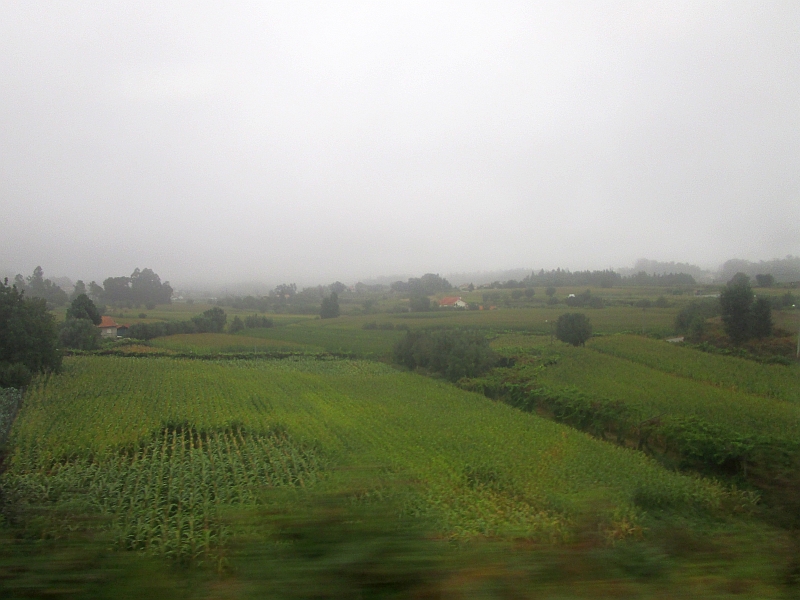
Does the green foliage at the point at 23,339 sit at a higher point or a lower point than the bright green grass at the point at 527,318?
higher

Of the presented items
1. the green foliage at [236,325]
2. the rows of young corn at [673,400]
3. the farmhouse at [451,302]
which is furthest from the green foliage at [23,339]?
the farmhouse at [451,302]

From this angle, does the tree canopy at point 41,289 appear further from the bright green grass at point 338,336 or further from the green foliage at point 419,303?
the green foliage at point 419,303

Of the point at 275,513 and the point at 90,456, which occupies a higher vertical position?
the point at 275,513

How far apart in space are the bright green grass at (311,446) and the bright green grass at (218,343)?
2.47 meters

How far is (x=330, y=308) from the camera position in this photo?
84.5 ft

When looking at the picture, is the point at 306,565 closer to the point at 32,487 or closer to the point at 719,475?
the point at 32,487

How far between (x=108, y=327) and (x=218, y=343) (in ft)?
21.1

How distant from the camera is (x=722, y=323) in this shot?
11398mm

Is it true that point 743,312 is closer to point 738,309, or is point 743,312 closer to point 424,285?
point 738,309

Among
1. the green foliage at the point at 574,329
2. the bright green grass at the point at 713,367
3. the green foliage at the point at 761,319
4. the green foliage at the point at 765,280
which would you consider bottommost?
the bright green grass at the point at 713,367

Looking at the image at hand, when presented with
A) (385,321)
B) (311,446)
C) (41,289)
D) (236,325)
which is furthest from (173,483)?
(236,325)

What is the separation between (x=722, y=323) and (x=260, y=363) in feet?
57.7

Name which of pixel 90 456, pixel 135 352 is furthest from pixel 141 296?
pixel 90 456

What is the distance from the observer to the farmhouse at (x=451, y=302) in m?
24.3
